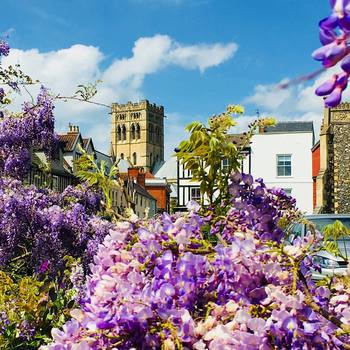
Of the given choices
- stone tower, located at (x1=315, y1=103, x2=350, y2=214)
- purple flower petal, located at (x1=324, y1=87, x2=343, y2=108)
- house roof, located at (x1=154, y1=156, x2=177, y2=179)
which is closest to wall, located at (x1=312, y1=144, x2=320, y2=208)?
stone tower, located at (x1=315, y1=103, x2=350, y2=214)

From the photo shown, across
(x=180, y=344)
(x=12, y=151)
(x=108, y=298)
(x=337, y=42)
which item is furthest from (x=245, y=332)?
(x=12, y=151)

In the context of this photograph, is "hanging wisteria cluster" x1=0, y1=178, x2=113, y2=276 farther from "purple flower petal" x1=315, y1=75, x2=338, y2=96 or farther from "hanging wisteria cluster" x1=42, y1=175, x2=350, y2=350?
"purple flower petal" x1=315, y1=75, x2=338, y2=96

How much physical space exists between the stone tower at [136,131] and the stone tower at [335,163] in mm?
119617

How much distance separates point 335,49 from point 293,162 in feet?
123

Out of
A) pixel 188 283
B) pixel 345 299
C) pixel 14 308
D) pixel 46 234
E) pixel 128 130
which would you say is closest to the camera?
pixel 188 283

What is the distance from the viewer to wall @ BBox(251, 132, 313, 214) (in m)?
37.8

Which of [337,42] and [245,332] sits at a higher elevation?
[337,42]

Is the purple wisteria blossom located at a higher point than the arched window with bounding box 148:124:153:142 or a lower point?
lower

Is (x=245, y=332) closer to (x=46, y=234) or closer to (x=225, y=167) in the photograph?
(x=225, y=167)

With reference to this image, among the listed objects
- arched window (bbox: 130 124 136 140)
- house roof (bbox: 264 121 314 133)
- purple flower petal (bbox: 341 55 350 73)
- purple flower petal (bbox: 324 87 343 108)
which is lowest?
purple flower petal (bbox: 324 87 343 108)

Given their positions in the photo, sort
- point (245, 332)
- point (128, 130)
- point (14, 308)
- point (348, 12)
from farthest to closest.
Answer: point (128, 130)
point (14, 308)
point (245, 332)
point (348, 12)

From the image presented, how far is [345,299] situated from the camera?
6.82ft

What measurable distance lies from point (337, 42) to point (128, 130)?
15945 cm

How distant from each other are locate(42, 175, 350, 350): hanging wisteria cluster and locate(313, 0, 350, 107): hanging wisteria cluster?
94 centimetres
